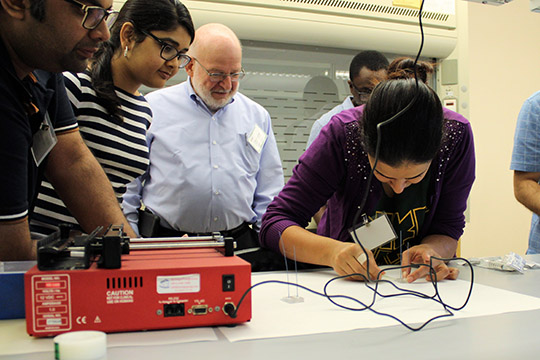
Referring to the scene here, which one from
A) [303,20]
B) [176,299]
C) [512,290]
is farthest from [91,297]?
[303,20]

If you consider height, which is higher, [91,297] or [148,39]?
[148,39]

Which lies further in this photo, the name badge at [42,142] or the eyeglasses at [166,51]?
the eyeglasses at [166,51]

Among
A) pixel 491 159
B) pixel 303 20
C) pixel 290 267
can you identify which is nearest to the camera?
pixel 290 267

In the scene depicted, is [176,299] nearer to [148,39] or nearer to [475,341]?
[475,341]

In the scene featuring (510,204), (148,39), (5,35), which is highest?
(148,39)

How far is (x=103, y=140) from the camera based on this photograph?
1413 mm

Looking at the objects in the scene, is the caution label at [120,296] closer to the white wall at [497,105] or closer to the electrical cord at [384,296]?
the electrical cord at [384,296]

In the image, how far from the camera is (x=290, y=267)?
1328 millimetres

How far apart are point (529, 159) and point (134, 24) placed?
1529 mm

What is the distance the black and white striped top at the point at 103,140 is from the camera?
4.44ft

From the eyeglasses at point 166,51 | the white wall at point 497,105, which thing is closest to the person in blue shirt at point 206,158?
the eyeglasses at point 166,51

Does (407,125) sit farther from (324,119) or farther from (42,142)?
(324,119)

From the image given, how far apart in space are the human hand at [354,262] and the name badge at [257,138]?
101 centimetres

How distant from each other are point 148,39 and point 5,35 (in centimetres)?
49
